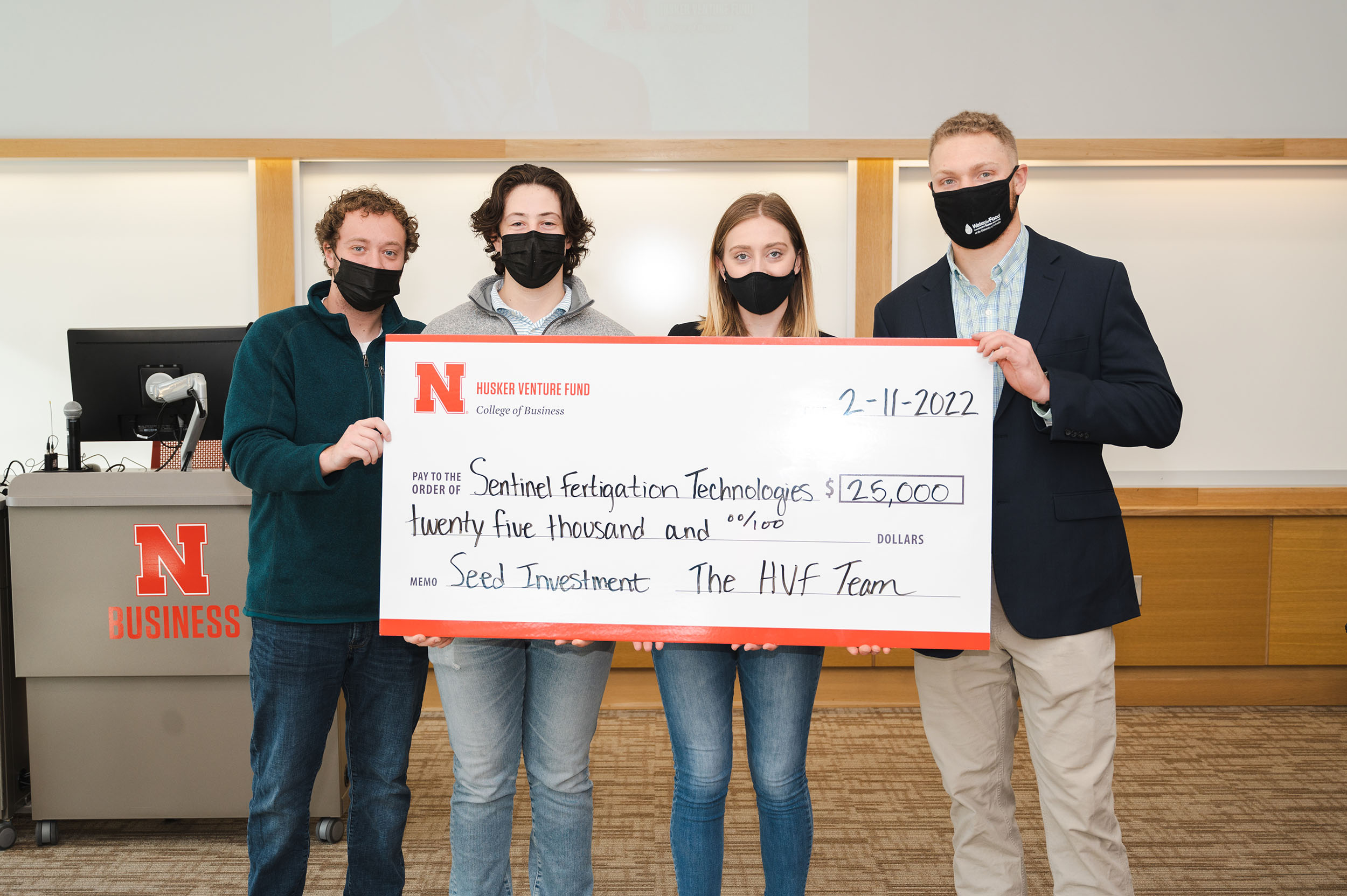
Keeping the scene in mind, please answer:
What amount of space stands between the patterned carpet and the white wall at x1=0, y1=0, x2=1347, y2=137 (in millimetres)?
2463

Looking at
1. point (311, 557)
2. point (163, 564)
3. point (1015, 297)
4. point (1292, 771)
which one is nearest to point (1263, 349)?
point (1292, 771)

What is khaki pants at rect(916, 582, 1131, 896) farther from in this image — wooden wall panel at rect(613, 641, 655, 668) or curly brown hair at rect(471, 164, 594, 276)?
wooden wall panel at rect(613, 641, 655, 668)

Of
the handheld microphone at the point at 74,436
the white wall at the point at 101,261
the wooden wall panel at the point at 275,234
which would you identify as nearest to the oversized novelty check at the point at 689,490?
the handheld microphone at the point at 74,436

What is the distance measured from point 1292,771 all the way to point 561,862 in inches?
106

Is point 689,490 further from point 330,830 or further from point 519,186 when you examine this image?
point 330,830

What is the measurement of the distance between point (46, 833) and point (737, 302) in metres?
2.40

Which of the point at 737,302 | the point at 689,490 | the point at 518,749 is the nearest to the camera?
the point at 689,490

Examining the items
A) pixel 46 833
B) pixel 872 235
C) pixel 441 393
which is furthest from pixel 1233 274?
pixel 46 833

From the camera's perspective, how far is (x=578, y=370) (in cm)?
143

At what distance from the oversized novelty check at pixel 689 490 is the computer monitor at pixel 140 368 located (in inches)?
57.5

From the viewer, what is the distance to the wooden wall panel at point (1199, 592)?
10.8ft

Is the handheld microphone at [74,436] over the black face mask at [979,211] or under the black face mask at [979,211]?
under

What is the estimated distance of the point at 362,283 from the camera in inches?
62.9

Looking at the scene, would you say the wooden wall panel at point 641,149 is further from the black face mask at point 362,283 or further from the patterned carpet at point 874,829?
the patterned carpet at point 874,829
